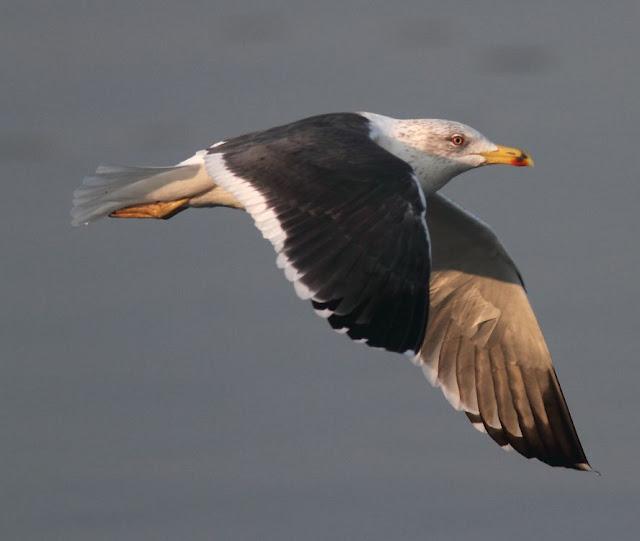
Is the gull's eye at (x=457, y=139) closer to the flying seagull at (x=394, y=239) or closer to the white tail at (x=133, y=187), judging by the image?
the flying seagull at (x=394, y=239)

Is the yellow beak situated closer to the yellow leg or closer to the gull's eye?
the gull's eye

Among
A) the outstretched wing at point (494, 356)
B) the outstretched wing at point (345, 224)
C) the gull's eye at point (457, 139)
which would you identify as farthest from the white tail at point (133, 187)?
the outstretched wing at point (494, 356)

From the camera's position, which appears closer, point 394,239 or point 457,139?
point 394,239

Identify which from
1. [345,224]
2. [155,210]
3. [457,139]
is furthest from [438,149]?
[345,224]

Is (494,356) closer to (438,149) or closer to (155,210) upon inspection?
(438,149)

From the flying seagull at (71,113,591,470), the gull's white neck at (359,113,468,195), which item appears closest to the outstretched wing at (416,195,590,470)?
the flying seagull at (71,113,591,470)

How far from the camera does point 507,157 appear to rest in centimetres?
842

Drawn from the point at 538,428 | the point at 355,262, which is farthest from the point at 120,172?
the point at 538,428

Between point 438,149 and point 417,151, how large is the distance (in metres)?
0.12

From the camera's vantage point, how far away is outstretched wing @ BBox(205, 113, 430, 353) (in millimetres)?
6656

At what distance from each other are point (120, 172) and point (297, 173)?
127 centimetres

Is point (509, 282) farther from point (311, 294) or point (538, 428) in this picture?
point (311, 294)

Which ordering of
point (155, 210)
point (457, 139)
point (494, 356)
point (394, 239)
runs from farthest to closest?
point (494, 356) < point (457, 139) < point (155, 210) < point (394, 239)

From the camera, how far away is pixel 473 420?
890 centimetres
